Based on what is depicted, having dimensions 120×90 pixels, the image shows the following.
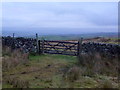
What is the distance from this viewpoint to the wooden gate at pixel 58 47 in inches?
509

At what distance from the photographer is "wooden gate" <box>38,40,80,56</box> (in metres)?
12.9

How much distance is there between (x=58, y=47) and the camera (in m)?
13.4

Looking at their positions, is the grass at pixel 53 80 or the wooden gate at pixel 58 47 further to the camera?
the wooden gate at pixel 58 47

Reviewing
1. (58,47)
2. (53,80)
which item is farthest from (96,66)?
(58,47)

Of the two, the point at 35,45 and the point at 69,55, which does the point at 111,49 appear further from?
the point at 35,45

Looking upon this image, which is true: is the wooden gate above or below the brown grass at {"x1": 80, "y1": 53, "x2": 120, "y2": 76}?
above

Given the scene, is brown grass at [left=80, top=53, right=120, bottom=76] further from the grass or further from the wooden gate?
the wooden gate

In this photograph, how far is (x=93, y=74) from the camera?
23.4ft

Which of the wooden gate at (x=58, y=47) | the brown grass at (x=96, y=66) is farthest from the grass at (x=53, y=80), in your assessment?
the wooden gate at (x=58, y=47)

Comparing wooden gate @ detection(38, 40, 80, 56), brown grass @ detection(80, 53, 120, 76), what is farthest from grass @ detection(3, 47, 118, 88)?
wooden gate @ detection(38, 40, 80, 56)

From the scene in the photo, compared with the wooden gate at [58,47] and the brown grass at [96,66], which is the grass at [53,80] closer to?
the brown grass at [96,66]

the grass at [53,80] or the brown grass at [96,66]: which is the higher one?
the brown grass at [96,66]

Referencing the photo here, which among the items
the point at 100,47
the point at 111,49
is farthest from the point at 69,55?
the point at 111,49

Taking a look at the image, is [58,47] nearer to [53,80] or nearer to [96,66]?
[96,66]
